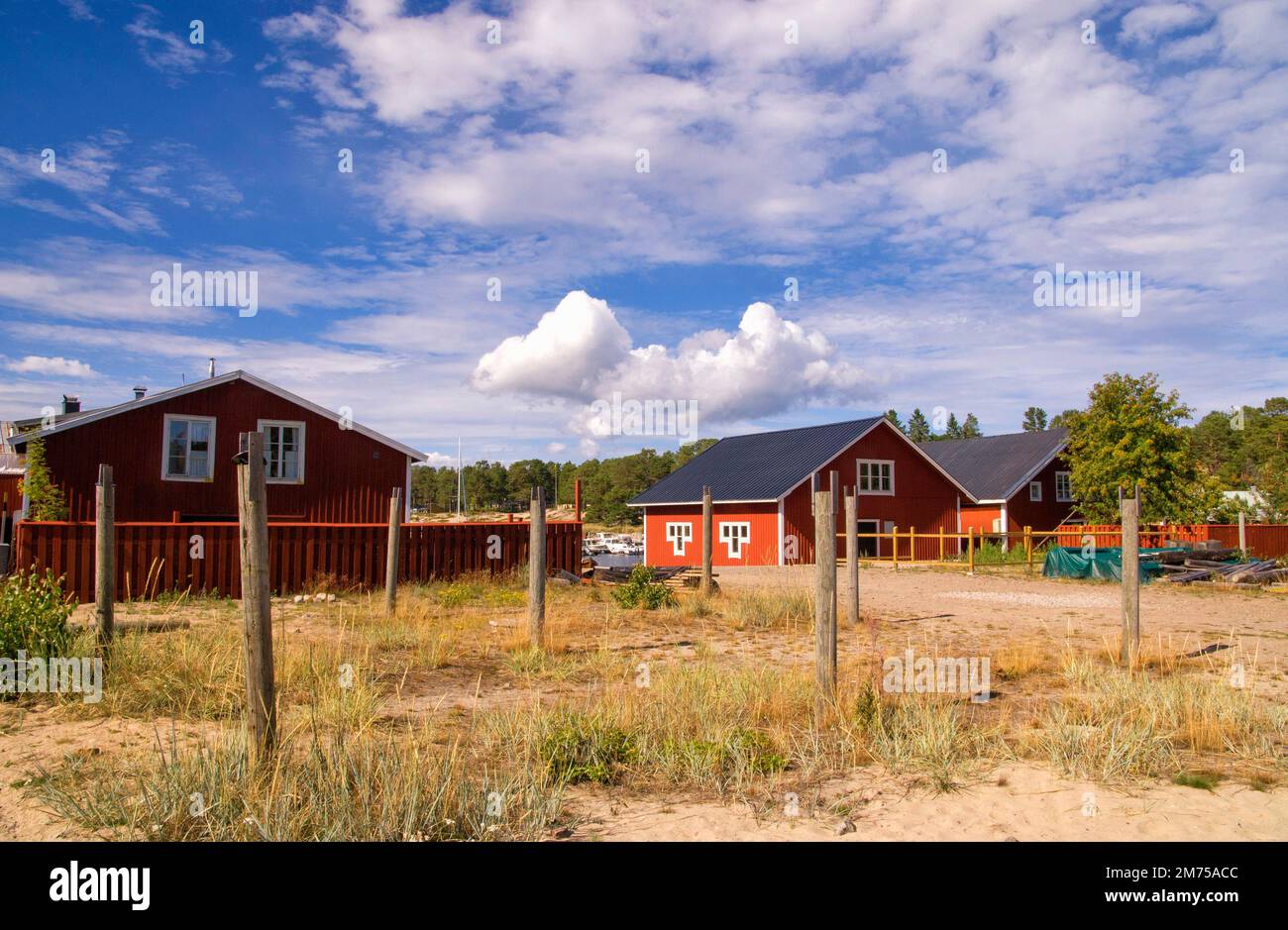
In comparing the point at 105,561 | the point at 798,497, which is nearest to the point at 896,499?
the point at 798,497

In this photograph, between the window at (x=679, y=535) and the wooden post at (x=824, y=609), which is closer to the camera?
the wooden post at (x=824, y=609)

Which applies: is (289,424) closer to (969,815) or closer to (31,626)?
(31,626)

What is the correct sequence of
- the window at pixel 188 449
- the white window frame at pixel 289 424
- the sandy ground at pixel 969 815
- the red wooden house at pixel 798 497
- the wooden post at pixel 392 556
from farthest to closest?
the red wooden house at pixel 798 497 → the white window frame at pixel 289 424 → the window at pixel 188 449 → the wooden post at pixel 392 556 → the sandy ground at pixel 969 815

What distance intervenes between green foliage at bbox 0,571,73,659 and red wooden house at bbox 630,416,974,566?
87.2 ft

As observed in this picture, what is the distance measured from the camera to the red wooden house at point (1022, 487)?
40.6 meters

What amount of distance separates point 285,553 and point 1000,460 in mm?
36576

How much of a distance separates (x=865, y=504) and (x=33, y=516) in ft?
96.7

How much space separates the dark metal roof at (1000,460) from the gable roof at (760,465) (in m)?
4.06

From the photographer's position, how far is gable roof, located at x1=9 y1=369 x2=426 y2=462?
2433 cm

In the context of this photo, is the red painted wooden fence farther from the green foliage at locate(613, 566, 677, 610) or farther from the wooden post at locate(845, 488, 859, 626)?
the wooden post at locate(845, 488, 859, 626)

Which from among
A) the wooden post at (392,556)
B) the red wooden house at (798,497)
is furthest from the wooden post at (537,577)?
the red wooden house at (798,497)
